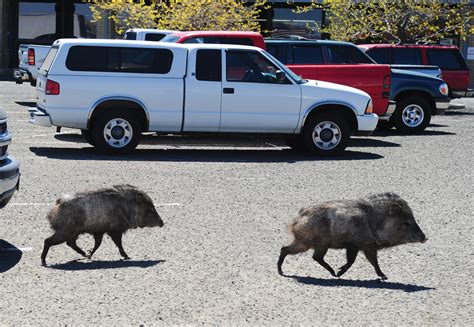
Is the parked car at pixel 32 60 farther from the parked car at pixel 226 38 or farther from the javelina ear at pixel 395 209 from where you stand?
the javelina ear at pixel 395 209

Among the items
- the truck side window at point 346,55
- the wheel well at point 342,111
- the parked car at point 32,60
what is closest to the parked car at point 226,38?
the truck side window at point 346,55

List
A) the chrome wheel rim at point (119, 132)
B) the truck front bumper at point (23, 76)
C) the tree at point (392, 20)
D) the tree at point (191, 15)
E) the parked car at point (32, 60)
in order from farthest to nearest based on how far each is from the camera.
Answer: the tree at point (392, 20), the tree at point (191, 15), the truck front bumper at point (23, 76), the parked car at point (32, 60), the chrome wheel rim at point (119, 132)

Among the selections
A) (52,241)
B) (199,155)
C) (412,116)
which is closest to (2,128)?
(52,241)

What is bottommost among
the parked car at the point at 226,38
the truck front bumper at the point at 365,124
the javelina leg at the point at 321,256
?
the truck front bumper at the point at 365,124

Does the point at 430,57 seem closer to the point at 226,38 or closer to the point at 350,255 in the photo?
the point at 226,38

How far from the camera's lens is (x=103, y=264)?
8766 millimetres

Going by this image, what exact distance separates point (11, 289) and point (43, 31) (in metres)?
39.8

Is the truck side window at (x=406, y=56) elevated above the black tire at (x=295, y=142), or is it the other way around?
the truck side window at (x=406, y=56)

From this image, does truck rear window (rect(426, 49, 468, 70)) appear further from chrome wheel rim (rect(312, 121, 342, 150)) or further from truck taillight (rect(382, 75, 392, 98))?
chrome wheel rim (rect(312, 121, 342, 150))

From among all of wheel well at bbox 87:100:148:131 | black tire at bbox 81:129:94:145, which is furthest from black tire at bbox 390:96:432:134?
black tire at bbox 81:129:94:145

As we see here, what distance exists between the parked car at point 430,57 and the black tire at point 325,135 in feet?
28.2

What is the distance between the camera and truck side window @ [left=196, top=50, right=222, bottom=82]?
16.7 metres

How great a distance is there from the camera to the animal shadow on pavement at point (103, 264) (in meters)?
8.63

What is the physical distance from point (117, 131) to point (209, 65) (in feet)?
5.94
